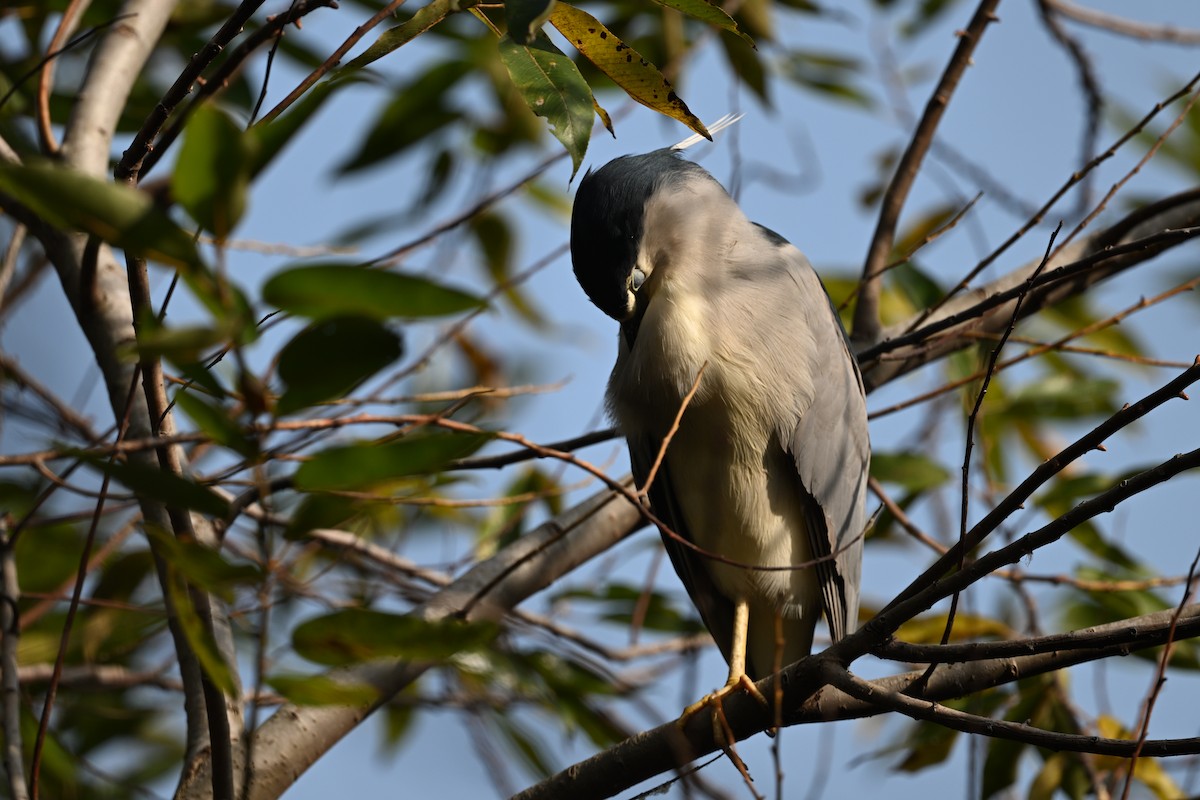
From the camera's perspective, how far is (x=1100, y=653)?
50.0 inches

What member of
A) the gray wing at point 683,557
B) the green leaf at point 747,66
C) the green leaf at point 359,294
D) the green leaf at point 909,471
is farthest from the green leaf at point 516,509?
the green leaf at point 359,294

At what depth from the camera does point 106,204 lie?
86 centimetres

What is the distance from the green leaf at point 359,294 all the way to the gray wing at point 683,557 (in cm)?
167

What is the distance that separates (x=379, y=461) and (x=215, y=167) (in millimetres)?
289

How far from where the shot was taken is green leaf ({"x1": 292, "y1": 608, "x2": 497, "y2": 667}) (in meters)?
1.00

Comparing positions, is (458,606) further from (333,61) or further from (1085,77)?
(1085,77)

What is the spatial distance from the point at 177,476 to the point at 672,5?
32.0 inches

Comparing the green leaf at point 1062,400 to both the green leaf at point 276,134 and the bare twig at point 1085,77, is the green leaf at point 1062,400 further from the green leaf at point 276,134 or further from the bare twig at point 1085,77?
the green leaf at point 276,134

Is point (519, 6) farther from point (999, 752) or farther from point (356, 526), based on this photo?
point (999, 752)

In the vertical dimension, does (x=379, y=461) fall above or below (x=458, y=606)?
below

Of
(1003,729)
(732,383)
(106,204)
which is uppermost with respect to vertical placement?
(732,383)

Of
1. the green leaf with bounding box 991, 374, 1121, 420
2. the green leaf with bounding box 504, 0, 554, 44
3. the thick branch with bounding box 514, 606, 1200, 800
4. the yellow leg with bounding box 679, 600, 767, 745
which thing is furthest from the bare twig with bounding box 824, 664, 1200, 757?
the green leaf with bounding box 991, 374, 1121, 420

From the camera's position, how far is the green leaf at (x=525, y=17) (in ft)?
3.76

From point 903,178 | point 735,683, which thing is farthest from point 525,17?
point 903,178
